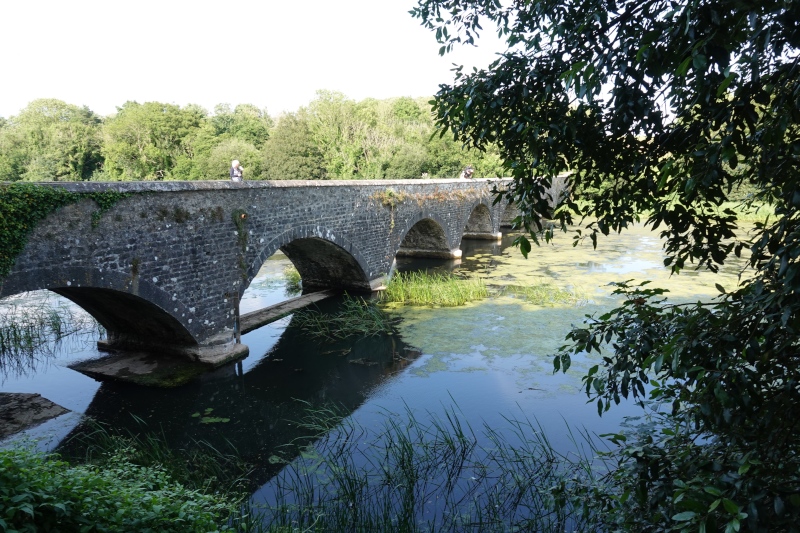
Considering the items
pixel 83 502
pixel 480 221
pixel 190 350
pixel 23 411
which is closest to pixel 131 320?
pixel 190 350

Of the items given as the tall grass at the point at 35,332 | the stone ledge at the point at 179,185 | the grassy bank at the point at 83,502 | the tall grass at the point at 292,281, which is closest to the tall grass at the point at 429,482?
the grassy bank at the point at 83,502

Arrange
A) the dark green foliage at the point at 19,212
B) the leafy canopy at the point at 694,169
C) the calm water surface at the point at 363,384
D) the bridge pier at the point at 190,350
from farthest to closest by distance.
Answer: the bridge pier at the point at 190,350
the calm water surface at the point at 363,384
the dark green foliage at the point at 19,212
the leafy canopy at the point at 694,169

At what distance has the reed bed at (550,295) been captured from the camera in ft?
40.6

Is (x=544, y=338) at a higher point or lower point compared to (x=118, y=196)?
lower

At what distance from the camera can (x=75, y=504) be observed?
3166 millimetres

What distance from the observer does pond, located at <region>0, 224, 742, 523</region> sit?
22.7ft

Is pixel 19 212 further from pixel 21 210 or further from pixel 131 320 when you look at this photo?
pixel 131 320

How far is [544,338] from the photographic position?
10.2m

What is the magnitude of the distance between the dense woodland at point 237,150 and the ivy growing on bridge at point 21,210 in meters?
25.8

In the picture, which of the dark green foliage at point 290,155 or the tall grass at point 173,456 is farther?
the dark green foliage at point 290,155

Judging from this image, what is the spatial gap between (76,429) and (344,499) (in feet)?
13.0

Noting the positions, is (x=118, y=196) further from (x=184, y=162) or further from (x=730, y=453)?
(x=184, y=162)

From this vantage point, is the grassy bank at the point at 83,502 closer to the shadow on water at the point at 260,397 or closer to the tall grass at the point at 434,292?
the shadow on water at the point at 260,397

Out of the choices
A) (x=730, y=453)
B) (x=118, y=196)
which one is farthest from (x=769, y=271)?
(x=118, y=196)
